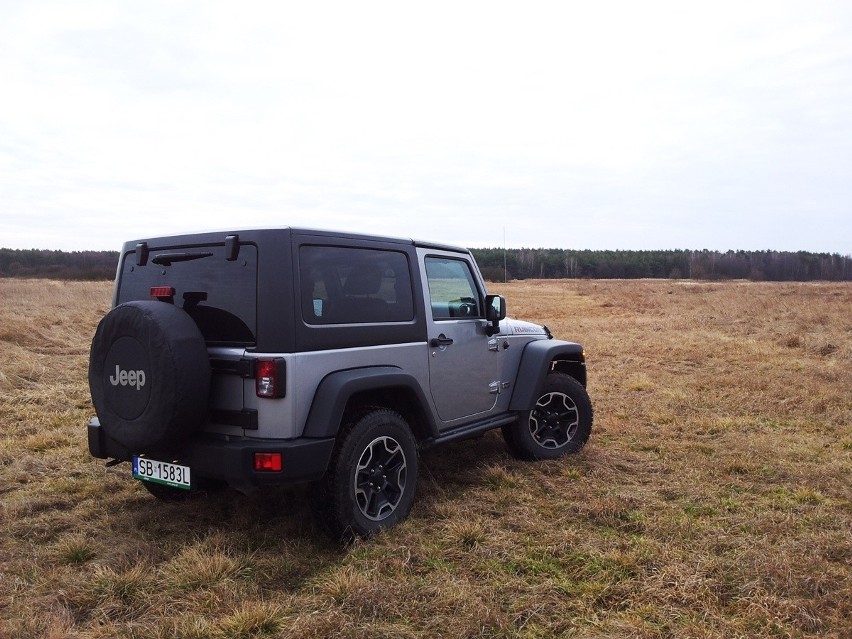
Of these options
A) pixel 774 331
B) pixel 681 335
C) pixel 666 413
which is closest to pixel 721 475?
pixel 666 413

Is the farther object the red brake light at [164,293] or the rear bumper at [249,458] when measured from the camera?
the red brake light at [164,293]

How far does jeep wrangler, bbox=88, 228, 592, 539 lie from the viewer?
3.41 metres

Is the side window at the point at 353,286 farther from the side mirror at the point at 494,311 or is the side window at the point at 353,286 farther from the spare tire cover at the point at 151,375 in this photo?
the side mirror at the point at 494,311

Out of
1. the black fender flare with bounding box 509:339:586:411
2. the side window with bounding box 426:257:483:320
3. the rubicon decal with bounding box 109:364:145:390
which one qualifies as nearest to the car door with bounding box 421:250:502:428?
the side window with bounding box 426:257:483:320

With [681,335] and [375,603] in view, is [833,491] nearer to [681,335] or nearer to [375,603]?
[375,603]

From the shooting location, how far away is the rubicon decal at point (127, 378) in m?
3.45

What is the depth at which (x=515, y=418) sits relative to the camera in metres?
5.36

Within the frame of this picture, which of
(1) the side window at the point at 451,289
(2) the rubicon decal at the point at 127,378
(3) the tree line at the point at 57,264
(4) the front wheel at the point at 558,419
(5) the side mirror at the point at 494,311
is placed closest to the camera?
(2) the rubicon decal at the point at 127,378

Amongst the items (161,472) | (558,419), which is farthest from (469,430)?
(161,472)

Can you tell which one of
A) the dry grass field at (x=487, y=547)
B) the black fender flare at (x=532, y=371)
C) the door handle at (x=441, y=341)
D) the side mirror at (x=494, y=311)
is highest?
the side mirror at (x=494, y=311)

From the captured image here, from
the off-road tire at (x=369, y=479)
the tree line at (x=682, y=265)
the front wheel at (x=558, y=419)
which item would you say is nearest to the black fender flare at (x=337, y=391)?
the off-road tire at (x=369, y=479)

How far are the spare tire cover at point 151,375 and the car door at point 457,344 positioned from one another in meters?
1.62

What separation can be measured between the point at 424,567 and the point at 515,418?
2088 mm

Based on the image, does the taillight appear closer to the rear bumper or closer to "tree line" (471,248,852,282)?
the rear bumper
